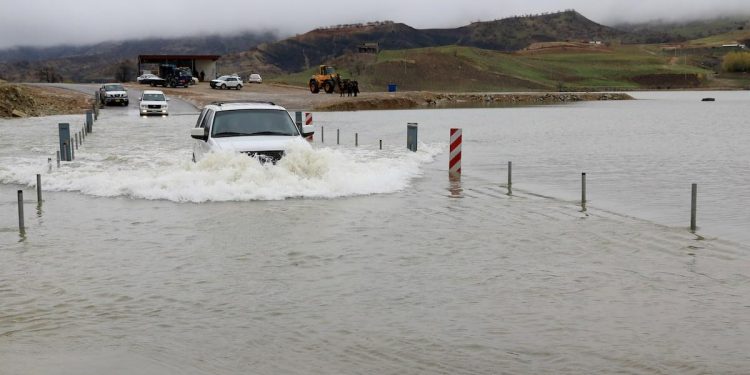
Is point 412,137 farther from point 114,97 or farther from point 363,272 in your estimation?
point 114,97

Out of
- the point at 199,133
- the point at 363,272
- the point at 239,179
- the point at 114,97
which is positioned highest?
the point at 114,97

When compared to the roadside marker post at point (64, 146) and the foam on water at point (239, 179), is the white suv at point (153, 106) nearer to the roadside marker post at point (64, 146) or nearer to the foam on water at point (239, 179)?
the roadside marker post at point (64, 146)

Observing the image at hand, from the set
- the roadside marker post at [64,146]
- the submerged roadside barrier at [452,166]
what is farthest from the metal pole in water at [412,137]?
the roadside marker post at [64,146]

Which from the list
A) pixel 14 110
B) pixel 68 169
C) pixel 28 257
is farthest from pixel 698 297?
pixel 14 110

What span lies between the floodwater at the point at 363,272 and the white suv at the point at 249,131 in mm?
383

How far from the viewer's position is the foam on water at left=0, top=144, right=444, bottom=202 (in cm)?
1803

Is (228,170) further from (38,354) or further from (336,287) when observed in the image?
(38,354)

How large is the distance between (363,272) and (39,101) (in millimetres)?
60739

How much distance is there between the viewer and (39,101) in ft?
216

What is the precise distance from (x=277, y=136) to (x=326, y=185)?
1.56 meters

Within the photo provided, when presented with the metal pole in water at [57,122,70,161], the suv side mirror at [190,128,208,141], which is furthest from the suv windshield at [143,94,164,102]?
the suv side mirror at [190,128,208,141]

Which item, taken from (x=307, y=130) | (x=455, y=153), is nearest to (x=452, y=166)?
(x=455, y=153)

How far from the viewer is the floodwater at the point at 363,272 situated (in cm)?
805

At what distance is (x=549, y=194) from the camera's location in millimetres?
19797
